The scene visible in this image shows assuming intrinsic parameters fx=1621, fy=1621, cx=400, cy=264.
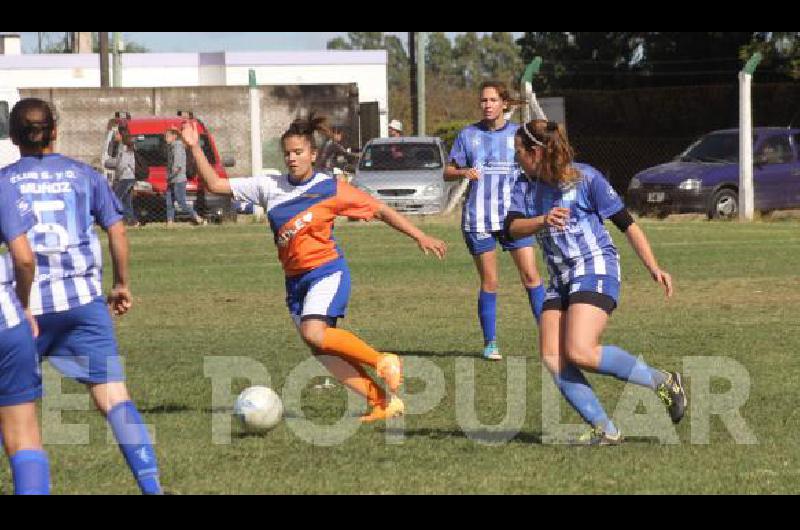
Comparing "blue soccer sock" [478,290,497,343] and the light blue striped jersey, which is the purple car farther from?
the light blue striped jersey

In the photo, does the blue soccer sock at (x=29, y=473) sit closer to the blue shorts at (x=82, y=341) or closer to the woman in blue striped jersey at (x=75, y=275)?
the woman in blue striped jersey at (x=75, y=275)

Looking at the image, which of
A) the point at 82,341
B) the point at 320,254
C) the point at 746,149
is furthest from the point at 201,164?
the point at 746,149

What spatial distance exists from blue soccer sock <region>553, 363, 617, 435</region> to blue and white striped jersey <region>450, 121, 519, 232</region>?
11.4ft

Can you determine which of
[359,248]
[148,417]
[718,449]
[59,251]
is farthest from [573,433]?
[359,248]

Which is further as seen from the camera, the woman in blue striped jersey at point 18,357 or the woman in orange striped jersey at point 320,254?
the woman in orange striped jersey at point 320,254

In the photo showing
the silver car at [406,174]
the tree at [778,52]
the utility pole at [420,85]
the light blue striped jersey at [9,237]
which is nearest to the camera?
the light blue striped jersey at [9,237]

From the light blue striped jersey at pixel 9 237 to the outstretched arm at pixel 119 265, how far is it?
52 centimetres

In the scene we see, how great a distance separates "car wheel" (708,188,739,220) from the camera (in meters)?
26.3

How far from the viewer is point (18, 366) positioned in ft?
19.8

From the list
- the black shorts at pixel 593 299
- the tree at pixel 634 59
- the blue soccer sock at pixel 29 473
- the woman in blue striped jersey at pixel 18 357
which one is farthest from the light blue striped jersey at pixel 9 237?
the tree at pixel 634 59

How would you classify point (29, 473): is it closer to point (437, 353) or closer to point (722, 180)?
point (437, 353)

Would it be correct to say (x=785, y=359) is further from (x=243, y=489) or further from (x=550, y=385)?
(x=243, y=489)

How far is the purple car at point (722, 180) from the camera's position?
2612 cm

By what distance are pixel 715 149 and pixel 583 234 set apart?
763 inches
